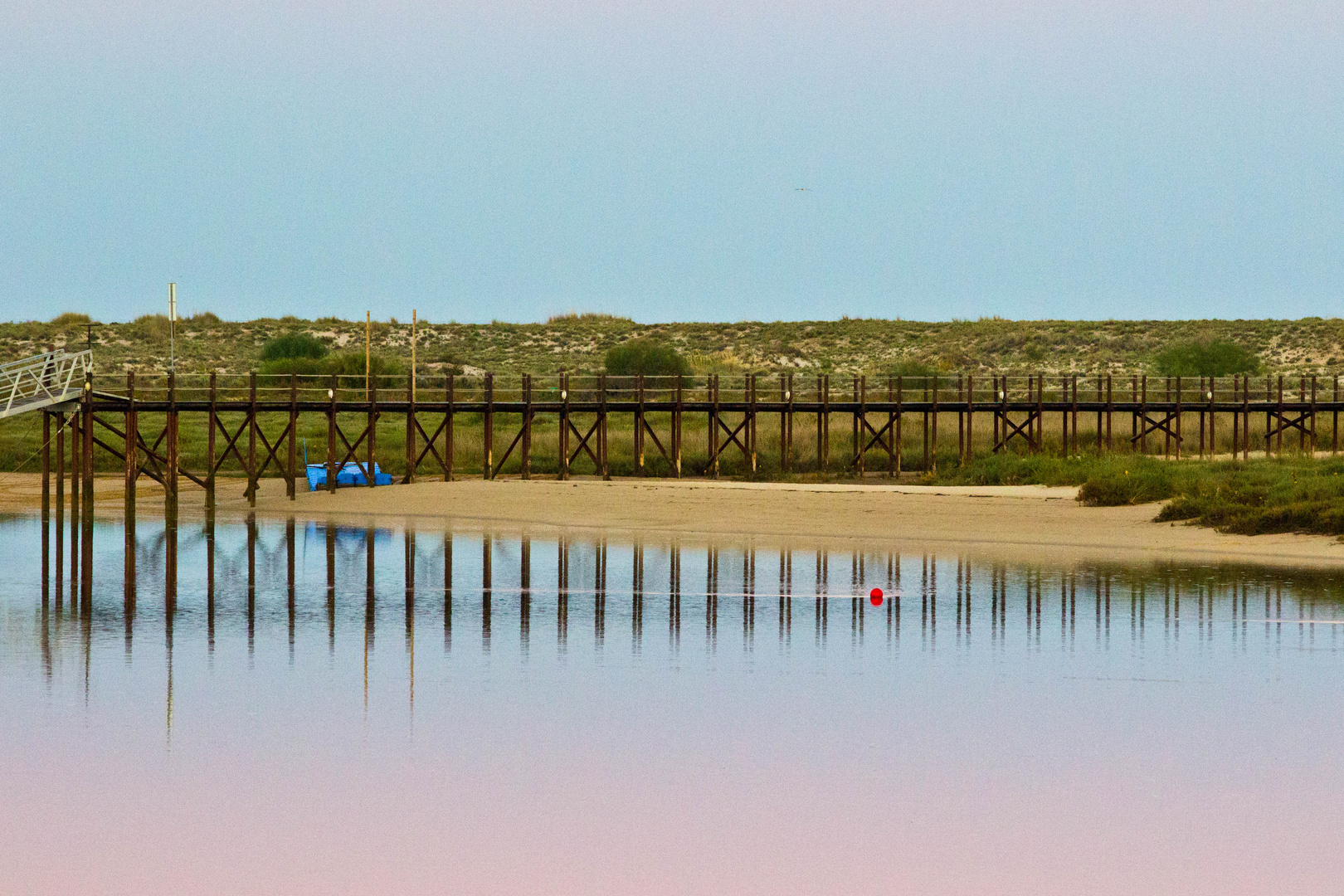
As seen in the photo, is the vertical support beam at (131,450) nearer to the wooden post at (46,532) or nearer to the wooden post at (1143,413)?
the wooden post at (46,532)

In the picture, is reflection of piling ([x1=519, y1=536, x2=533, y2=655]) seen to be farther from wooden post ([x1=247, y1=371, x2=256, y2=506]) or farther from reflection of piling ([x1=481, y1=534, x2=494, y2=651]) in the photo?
wooden post ([x1=247, y1=371, x2=256, y2=506])

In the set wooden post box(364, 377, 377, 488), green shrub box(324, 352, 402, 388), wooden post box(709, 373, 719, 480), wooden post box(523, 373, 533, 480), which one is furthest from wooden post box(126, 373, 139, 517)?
green shrub box(324, 352, 402, 388)

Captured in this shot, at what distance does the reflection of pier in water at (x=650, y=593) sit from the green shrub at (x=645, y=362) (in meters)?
42.8

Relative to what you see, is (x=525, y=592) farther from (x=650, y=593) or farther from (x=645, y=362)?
(x=645, y=362)

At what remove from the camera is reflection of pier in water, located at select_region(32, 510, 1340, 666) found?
59.6 ft

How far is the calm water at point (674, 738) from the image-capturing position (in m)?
9.66

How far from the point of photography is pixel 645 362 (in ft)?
Result: 237

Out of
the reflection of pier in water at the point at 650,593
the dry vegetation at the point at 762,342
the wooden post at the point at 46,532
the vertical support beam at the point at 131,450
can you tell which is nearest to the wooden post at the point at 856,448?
the reflection of pier in water at the point at 650,593

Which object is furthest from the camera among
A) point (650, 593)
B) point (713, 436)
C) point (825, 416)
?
point (825, 416)

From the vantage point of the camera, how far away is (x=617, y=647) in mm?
16906

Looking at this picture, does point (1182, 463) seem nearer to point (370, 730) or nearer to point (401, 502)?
point (401, 502)

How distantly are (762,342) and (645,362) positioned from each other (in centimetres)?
2546

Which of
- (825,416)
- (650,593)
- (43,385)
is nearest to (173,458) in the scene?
(43,385)

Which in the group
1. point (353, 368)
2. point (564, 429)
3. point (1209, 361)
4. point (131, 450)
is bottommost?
point (131, 450)
